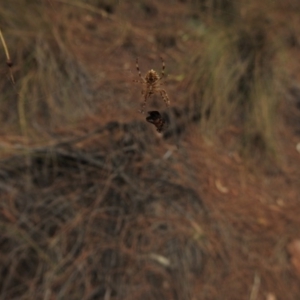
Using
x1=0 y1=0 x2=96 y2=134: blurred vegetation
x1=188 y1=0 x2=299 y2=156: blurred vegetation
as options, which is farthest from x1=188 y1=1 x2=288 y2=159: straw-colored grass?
x1=0 y1=0 x2=96 y2=134: blurred vegetation

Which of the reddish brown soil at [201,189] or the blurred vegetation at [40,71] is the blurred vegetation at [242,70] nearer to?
the reddish brown soil at [201,189]

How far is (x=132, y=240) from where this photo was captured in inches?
78.4

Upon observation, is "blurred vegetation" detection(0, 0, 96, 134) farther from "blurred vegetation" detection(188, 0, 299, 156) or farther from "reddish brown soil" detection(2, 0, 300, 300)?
"blurred vegetation" detection(188, 0, 299, 156)

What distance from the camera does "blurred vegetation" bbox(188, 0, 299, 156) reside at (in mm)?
2535

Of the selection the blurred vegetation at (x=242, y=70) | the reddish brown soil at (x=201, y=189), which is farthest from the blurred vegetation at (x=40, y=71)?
the blurred vegetation at (x=242, y=70)

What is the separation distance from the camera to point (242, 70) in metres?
2.61

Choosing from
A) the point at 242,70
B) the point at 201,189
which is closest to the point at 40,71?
the point at 201,189

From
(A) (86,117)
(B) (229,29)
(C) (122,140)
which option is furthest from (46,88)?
(B) (229,29)

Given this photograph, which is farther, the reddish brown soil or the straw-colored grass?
the straw-colored grass

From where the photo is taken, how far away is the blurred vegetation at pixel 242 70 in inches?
99.8

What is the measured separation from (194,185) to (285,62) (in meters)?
1.06

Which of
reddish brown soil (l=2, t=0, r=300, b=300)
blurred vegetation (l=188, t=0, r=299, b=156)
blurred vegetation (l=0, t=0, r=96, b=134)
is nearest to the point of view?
reddish brown soil (l=2, t=0, r=300, b=300)

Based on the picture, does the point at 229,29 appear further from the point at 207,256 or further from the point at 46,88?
the point at 207,256

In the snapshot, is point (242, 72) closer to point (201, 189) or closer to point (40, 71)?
point (201, 189)
